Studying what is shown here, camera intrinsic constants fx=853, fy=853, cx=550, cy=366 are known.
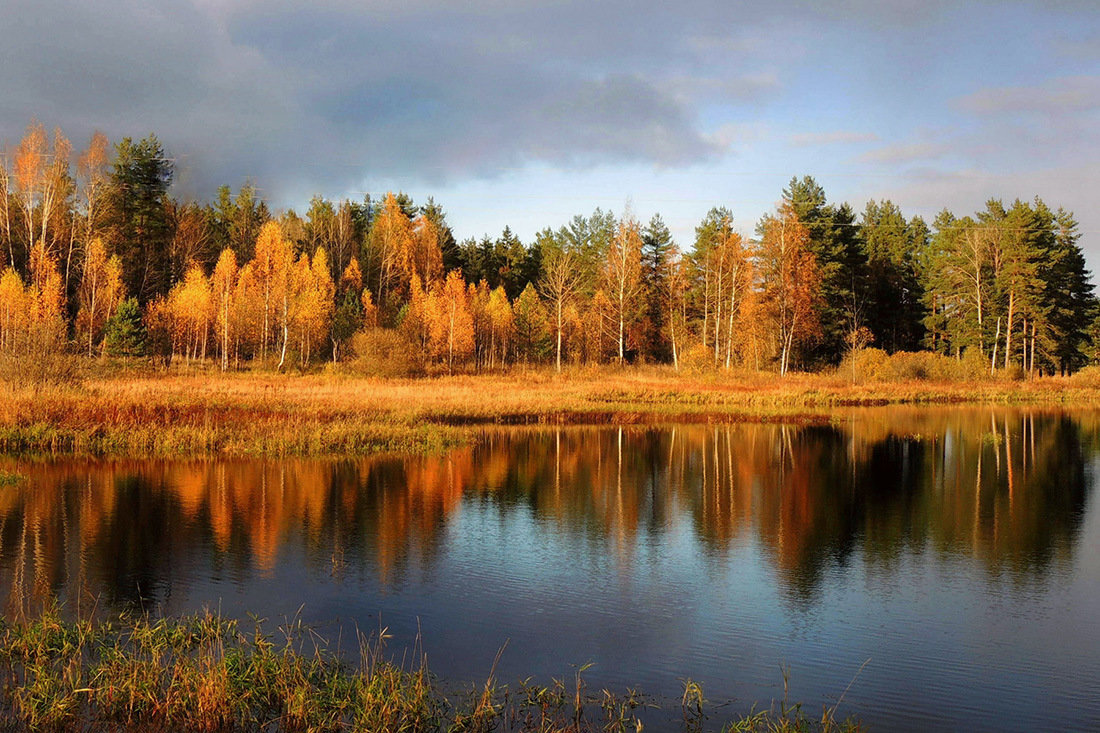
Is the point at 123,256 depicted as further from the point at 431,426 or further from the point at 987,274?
the point at 987,274

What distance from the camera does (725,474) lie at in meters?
23.2

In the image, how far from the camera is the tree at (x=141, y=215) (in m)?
64.2

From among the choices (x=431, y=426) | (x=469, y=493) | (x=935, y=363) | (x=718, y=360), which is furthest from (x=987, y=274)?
(x=469, y=493)

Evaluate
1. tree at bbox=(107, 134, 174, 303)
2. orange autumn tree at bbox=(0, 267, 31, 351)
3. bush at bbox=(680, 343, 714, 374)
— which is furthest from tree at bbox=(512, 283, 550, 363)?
orange autumn tree at bbox=(0, 267, 31, 351)

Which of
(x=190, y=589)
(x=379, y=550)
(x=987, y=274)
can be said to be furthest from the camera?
(x=987, y=274)

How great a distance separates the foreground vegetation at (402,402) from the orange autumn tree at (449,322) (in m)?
4.41

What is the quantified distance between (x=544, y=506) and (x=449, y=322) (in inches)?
1748

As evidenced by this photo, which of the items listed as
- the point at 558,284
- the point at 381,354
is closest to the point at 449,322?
the point at 558,284

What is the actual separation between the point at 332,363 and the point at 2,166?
25.0m

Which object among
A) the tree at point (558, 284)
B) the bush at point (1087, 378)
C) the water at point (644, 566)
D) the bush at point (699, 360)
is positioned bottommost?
the water at point (644, 566)

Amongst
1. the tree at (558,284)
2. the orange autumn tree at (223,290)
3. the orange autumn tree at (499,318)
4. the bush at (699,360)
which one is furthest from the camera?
the orange autumn tree at (499,318)

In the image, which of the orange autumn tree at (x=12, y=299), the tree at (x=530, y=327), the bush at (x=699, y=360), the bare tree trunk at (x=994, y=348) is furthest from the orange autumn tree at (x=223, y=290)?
the bare tree trunk at (x=994, y=348)

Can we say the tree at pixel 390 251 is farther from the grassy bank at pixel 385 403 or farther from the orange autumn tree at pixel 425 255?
the grassy bank at pixel 385 403

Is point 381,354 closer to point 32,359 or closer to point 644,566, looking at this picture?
point 32,359
